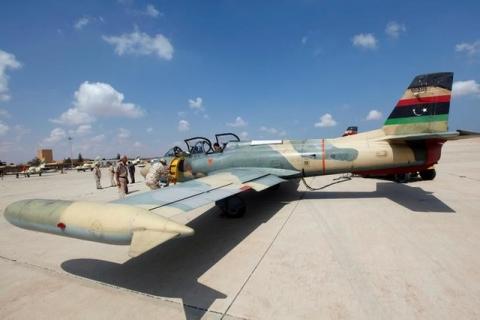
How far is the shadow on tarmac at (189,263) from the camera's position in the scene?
11.2 ft

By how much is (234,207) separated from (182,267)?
9.19 feet

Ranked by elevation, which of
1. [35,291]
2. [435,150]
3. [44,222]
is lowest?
[35,291]

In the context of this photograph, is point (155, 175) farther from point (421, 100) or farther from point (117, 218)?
point (421, 100)

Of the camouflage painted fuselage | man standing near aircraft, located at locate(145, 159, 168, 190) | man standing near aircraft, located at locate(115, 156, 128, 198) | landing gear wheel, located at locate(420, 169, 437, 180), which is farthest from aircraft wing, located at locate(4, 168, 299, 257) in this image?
landing gear wheel, located at locate(420, 169, 437, 180)

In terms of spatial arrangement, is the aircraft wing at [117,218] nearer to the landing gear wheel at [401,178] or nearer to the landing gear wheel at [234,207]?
the landing gear wheel at [234,207]

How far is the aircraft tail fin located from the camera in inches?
285

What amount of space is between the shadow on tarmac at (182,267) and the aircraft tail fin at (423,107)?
525 cm

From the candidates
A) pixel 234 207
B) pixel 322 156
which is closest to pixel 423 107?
pixel 322 156

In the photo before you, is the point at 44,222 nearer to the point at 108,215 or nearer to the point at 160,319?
the point at 108,215

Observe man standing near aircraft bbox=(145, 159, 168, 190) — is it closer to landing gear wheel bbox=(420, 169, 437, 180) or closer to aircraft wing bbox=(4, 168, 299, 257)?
aircraft wing bbox=(4, 168, 299, 257)

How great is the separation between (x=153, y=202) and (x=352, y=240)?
12.5 feet

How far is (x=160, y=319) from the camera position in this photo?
288 centimetres

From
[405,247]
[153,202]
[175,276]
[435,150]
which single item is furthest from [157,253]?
[435,150]

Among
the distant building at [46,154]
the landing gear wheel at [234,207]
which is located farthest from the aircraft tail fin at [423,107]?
the distant building at [46,154]
